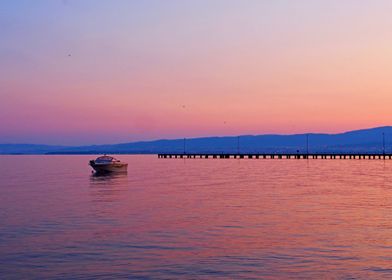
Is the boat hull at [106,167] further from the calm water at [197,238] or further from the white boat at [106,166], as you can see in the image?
the calm water at [197,238]

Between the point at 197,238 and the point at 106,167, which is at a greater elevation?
the point at 106,167

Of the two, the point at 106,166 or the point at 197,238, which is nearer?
the point at 197,238

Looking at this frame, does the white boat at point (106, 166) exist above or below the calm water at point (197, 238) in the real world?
above

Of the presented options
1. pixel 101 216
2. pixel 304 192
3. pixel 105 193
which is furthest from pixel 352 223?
pixel 105 193

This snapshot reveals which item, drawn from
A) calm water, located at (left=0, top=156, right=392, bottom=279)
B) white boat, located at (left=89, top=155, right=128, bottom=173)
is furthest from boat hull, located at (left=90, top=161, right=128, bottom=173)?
calm water, located at (left=0, top=156, right=392, bottom=279)

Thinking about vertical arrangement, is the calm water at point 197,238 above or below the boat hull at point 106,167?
below

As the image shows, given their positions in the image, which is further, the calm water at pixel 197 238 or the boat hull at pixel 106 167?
the boat hull at pixel 106 167

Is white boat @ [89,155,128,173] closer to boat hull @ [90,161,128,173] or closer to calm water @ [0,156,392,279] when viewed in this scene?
boat hull @ [90,161,128,173]

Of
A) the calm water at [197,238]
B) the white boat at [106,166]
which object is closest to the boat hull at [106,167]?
the white boat at [106,166]

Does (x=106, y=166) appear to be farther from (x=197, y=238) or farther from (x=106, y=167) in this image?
(x=197, y=238)

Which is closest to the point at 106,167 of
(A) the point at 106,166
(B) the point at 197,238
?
(A) the point at 106,166

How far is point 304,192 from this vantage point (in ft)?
157

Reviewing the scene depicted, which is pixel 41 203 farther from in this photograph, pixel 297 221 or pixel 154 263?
pixel 154 263

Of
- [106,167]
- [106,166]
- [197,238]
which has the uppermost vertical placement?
[106,166]
